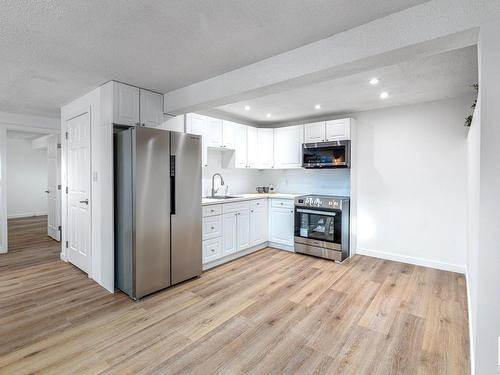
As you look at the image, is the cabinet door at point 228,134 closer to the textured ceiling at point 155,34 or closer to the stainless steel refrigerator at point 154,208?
the stainless steel refrigerator at point 154,208

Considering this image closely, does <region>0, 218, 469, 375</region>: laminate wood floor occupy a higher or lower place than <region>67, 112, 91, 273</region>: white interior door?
lower

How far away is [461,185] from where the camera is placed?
11.8 feet

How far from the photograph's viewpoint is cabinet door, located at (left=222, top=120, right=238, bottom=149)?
14.7 ft

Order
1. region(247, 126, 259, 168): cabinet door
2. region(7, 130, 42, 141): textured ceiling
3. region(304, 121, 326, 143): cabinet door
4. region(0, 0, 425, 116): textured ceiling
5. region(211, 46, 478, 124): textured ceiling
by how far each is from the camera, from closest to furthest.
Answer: region(0, 0, 425, 116): textured ceiling
region(211, 46, 478, 124): textured ceiling
region(304, 121, 326, 143): cabinet door
region(247, 126, 259, 168): cabinet door
region(7, 130, 42, 141): textured ceiling

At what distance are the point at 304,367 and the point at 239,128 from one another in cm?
377

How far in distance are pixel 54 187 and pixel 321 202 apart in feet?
17.9

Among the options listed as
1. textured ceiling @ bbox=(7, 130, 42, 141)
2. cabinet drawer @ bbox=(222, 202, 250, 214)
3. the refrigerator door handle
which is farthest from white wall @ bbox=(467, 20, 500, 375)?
textured ceiling @ bbox=(7, 130, 42, 141)

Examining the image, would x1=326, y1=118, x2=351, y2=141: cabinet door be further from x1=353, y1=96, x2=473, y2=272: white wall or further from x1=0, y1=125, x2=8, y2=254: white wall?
x1=0, y1=125, x2=8, y2=254: white wall

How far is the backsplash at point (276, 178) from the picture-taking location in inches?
184

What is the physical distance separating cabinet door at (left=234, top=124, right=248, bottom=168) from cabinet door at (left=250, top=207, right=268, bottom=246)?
0.89 metres

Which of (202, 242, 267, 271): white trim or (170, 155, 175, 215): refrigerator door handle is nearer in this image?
(170, 155, 175, 215): refrigerator door handle

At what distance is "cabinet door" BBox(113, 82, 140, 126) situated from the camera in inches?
119

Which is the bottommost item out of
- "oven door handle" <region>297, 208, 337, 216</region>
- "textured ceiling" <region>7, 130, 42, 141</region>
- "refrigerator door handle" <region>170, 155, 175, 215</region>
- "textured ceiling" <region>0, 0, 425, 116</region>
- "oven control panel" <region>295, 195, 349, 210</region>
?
"oven door handle" <region>297, 208, 337, 216</region>

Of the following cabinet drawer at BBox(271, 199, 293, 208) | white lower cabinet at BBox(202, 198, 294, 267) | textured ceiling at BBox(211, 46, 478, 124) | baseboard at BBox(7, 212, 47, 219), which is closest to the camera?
textured ceiling at BBox(211, 46, 478, 124)
